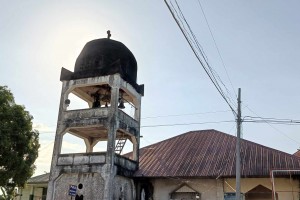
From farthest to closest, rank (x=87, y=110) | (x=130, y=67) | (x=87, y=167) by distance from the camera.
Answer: (x=130, y=67) → (x=87, y=110) → (x=87, y=167)

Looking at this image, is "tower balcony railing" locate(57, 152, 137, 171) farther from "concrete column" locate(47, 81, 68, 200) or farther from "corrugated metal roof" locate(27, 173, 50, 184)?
"corrugated metal roof" locate(27, 173, 50, 184)

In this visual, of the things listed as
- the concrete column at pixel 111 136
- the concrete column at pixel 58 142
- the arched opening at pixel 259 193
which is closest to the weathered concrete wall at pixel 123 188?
the concrete column at pixel 111 136

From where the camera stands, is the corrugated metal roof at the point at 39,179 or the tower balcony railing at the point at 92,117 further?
the corrugated metal roof at the point at 39,179

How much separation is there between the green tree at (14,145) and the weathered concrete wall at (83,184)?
3.44 metres

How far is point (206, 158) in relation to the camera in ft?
73.7

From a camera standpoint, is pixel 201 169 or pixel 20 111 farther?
pixel 20 111

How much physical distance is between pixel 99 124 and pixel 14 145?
6.19 m

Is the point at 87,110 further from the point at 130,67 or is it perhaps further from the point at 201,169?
the point at 201,169

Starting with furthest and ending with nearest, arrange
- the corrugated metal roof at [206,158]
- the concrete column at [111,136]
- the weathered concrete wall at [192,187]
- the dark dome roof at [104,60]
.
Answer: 1. the dark dome roof at [104,60]
2. the weathered concrete wall at [192,187]
3. the corrugated metal roof at [206,158]
4. the concrete column at [111,136]

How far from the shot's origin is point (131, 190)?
2228 centimetres

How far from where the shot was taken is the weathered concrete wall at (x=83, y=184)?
65.2ft

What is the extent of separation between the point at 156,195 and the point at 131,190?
162 cm

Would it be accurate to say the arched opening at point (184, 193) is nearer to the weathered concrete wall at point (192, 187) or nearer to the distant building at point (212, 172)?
the distant building at point (212, 172)

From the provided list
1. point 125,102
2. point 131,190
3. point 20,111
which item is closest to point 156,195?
point 131,190
